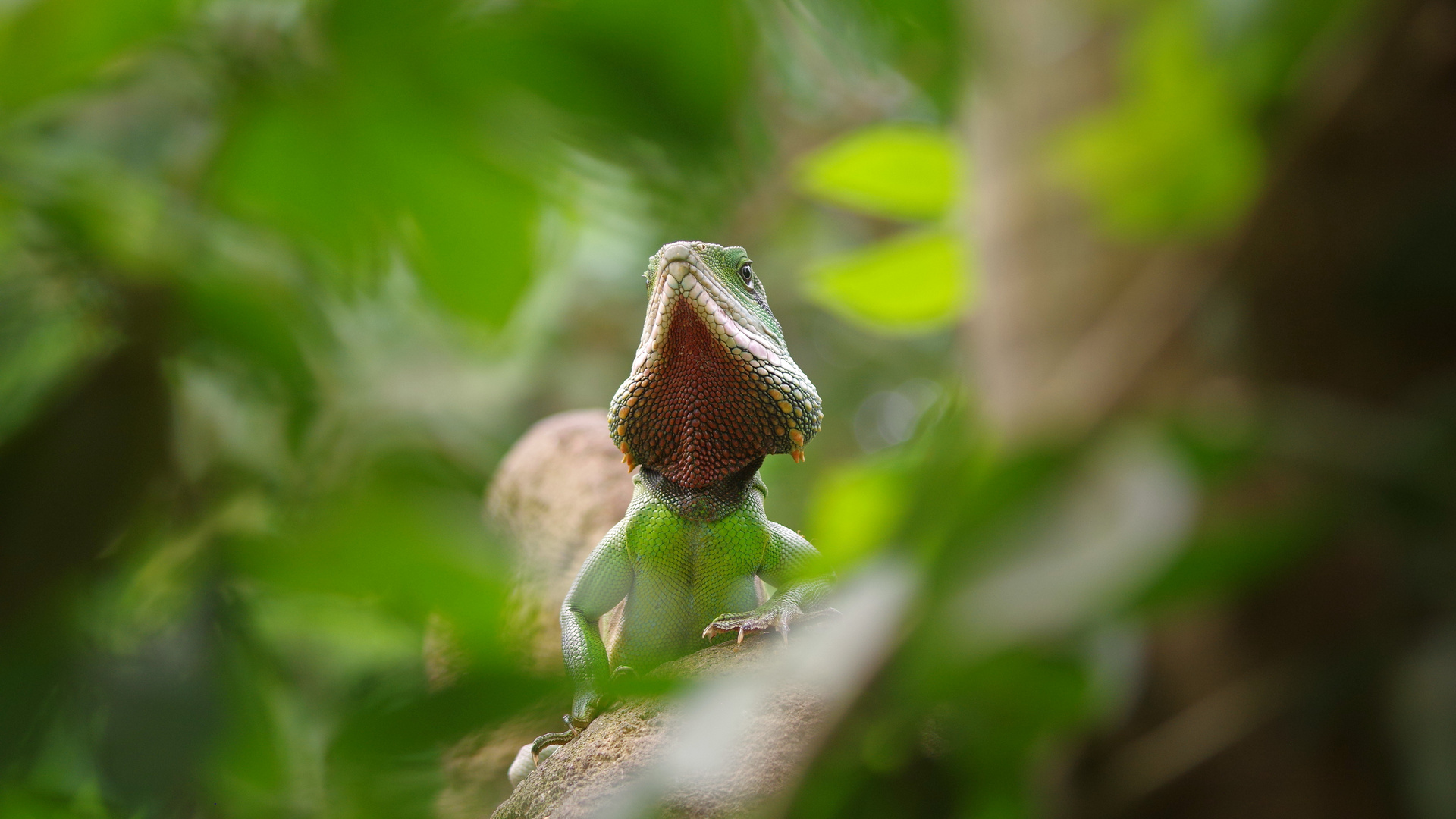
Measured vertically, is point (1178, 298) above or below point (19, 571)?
above

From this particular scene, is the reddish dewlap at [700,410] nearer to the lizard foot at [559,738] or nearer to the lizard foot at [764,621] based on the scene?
the lizard foot at [764,621]

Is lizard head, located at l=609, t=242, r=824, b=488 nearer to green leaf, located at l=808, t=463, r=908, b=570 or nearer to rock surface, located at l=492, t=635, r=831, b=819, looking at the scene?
rock surface, located at l=492, t=635, r=831, b=819

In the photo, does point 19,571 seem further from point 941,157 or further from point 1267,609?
point 941,157

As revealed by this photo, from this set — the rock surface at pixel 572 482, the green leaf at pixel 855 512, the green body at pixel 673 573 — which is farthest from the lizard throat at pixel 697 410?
the green leaf at pixel 855 512

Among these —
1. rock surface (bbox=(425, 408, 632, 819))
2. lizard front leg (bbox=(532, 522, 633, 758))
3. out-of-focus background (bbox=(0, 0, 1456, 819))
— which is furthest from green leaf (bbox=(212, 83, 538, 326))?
rock surface (bbox=(425, 408, 632, 819))

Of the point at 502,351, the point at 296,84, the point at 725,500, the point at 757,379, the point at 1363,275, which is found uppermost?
the point at 1363,275

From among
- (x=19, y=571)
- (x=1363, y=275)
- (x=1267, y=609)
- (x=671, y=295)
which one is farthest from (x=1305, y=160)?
(x=671, y=295)

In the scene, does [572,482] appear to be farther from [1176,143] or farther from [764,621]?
[1176,143]

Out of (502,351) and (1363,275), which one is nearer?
(1363,275)
